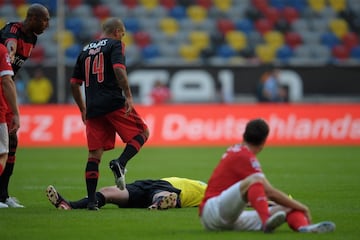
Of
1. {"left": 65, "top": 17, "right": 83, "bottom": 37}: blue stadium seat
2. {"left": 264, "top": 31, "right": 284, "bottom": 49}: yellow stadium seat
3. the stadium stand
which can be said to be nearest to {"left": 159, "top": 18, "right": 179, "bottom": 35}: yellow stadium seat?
the stadium stand

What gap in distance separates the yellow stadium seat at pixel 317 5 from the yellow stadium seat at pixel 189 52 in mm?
5684

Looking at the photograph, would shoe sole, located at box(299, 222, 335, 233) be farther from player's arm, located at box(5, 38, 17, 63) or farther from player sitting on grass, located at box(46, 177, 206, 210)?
player's arm, located at box(5, 38, 17, 63)

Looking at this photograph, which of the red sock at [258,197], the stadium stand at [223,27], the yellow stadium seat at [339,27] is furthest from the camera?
the yellow stadium seat at [339,27]

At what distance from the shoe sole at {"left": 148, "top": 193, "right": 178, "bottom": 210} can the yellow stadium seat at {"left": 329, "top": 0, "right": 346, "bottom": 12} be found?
1028 inches

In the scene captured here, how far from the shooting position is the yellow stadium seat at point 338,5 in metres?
35.8

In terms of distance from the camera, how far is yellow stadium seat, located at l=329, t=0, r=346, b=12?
35750mm

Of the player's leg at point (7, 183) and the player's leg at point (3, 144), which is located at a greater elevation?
the player's leg at point (3, 144)

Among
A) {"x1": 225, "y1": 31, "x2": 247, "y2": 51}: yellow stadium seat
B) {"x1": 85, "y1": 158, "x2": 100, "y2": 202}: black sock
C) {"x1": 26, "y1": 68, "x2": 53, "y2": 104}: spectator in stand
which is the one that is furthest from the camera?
{"x1": 225, "y1": 31, "x2": 247, "y2": 51}: yellow stadium seat

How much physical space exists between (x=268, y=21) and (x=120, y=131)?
81.3 feet

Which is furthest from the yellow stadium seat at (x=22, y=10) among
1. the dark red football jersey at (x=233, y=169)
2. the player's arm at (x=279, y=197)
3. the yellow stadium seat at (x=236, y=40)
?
the player's arm at (x=279, y=197)

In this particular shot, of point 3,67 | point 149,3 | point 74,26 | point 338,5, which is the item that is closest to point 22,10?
point 74,26

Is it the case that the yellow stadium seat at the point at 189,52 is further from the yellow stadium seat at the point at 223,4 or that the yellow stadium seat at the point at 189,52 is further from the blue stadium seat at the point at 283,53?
the blue stadium seat at the point at 283,53

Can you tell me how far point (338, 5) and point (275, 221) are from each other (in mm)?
28970

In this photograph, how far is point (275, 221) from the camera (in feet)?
26.7
